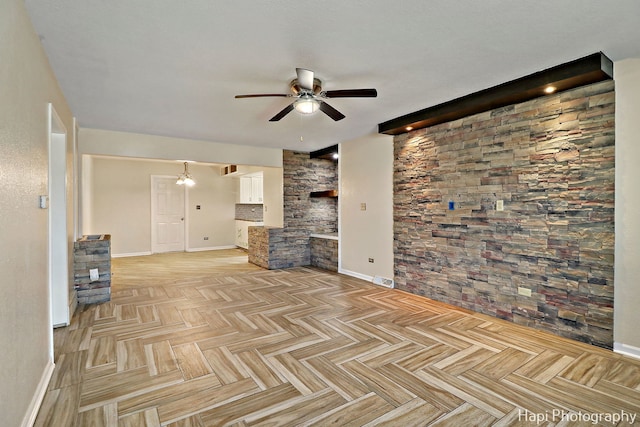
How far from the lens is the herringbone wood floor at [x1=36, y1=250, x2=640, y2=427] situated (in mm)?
1865

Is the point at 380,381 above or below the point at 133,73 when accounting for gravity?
below

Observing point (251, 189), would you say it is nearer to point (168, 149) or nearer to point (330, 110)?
point (168, 149)

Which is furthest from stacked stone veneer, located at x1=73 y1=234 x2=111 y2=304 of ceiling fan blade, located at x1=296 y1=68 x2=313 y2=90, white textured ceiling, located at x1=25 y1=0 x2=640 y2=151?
ceiling fan blade, located at x1=296 y1=68 x2=313 y2=90

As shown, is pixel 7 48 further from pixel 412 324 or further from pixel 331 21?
pixel 412 324

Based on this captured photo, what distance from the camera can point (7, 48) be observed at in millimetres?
1539

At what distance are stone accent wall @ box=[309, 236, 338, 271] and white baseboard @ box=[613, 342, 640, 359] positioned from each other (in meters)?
3.83

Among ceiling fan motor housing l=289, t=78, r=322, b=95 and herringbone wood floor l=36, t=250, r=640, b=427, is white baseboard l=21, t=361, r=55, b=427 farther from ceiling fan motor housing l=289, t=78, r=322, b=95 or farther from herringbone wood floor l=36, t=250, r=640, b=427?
ceiling fan motor housing l=289, t=78, r=322, b=95

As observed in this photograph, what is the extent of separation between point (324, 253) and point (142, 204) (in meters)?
4.92

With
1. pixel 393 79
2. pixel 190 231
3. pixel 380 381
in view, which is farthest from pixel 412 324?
pixel 190 231

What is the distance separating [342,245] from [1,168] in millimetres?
4665

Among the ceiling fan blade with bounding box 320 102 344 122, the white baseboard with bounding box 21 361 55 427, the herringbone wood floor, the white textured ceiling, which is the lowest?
the herringbone wood floor

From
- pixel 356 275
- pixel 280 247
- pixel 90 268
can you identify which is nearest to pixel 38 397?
pixel 90 268

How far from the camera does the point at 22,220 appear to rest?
5.87 ft

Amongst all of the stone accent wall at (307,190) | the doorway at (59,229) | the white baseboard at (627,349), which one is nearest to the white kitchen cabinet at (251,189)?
the stone accent wall at (307,190)
